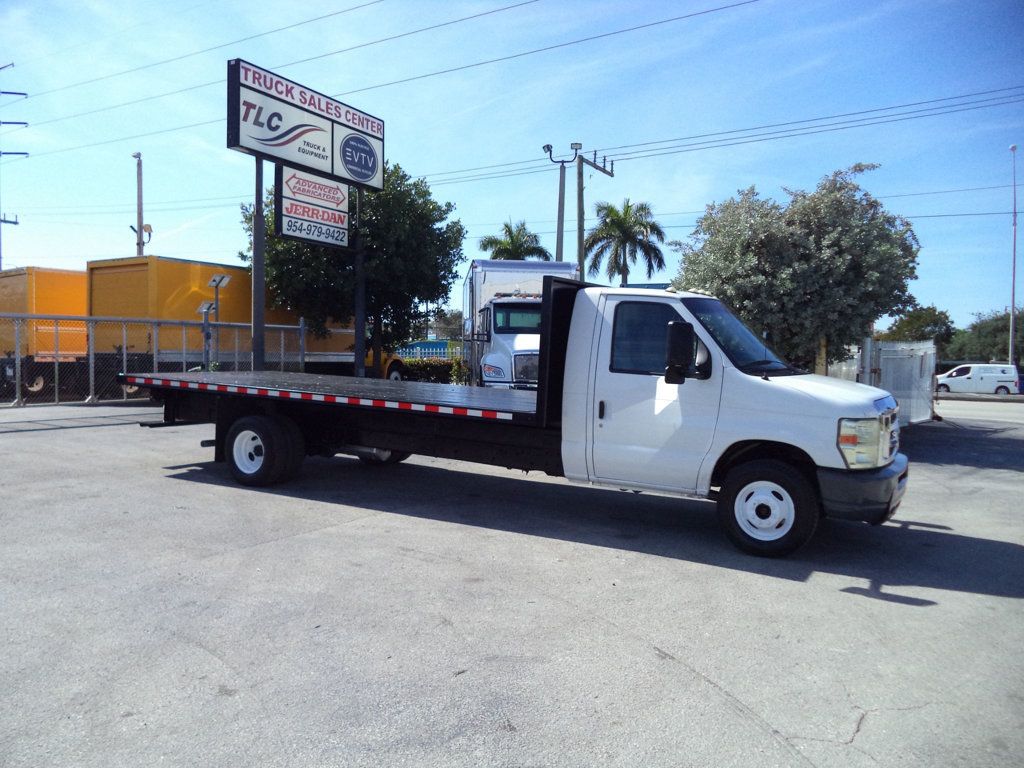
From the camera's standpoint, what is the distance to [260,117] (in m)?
14.6

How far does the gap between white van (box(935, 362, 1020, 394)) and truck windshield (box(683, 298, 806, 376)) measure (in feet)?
110

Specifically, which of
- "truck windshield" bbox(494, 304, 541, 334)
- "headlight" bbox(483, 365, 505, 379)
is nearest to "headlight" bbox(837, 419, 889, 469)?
"headlight" bbox(483, 365, 505, 379)

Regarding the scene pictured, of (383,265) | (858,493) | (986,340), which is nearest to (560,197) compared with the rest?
(383,265)

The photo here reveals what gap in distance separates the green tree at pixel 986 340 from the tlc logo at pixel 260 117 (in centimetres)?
5329

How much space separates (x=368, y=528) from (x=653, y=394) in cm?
285

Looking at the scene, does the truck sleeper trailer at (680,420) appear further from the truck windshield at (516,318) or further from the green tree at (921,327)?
the green tree at (921,327)

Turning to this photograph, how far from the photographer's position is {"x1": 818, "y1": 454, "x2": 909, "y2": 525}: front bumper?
590cm

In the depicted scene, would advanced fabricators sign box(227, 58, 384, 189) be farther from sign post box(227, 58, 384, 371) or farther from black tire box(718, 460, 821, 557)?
black tire box(718, 460, 821, 557)

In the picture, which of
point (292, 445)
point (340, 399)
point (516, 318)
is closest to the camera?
point (340, 399)

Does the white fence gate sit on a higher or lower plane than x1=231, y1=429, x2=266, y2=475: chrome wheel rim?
higher

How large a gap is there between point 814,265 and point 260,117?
Answer: 10.6m

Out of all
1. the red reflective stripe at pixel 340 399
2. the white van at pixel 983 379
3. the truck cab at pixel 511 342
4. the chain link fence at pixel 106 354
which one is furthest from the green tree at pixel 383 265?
the white van at pixel 983 379

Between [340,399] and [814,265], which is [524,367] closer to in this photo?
[814,265]

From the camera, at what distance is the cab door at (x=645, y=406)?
21.3 ft
